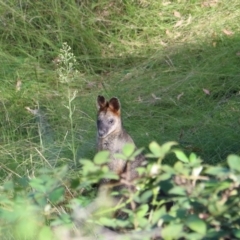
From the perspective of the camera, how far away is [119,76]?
689 centimetres

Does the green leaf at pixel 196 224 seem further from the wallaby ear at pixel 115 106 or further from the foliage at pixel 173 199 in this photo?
the wallaby ear at pixel 115 106

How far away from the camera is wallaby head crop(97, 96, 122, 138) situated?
190 inches

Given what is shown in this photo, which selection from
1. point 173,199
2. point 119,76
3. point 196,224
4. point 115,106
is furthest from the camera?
point 119,76

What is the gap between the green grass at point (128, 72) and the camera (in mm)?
5566

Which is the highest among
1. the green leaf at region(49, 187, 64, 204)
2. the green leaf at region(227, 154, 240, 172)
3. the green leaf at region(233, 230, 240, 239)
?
the green leaf at region(49, 187, 64, 204)

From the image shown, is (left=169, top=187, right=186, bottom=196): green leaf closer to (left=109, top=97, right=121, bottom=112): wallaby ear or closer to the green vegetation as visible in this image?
the green vegetation

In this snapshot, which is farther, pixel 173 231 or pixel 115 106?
pixel 115 106

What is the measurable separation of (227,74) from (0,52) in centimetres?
206

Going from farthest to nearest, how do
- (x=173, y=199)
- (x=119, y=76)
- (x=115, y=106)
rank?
(x=119, y=76) → (x=115, y=106) → (x=173, y=199)

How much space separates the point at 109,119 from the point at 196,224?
9.25 feet

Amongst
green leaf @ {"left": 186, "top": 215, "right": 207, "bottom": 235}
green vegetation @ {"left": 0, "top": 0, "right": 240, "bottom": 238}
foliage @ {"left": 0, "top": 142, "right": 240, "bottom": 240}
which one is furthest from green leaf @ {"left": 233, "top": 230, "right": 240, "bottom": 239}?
green vegetation @ {"left": 0, "top": 0, "right": 240, "bottom": 238}

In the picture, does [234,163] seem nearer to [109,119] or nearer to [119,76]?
[109,119]

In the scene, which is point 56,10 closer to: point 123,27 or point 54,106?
point 123,27

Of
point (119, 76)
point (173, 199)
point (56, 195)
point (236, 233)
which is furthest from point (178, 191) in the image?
point (119, 76)
